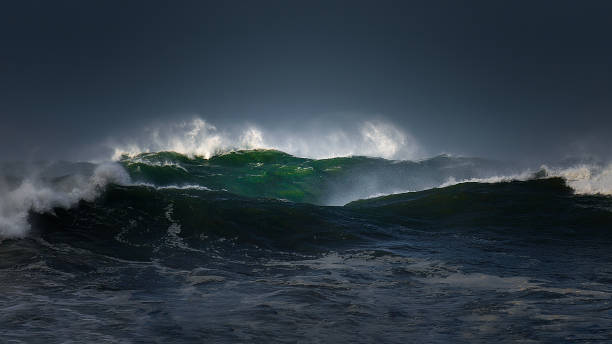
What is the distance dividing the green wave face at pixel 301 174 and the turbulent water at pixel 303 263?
8479 mm

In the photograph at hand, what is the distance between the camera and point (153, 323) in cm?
418

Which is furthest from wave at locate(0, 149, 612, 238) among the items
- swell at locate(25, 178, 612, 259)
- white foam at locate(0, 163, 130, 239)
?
swell at locate(25, 178, 612, 259)

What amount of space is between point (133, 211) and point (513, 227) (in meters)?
9.75

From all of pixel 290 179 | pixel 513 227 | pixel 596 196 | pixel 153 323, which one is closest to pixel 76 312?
pixel 153 323

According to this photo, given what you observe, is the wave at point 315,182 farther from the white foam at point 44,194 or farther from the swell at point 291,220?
the swell at point 291,220

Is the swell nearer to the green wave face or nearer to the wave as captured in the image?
the wave

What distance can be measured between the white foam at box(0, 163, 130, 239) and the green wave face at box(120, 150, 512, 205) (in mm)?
8211

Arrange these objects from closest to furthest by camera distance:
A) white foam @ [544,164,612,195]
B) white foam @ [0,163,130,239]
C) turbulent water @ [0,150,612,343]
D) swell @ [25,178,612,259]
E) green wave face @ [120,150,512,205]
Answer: turbulent water @ [0,150,612,343] → white foam @ [0,163,130,239] → swell @ [25,178,612,259] → white foam @ [544,164,612,195] → green wave face @ [120,150,512,205]

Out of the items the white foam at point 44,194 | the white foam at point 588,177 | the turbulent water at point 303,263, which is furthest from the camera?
the white foam at point 588,177

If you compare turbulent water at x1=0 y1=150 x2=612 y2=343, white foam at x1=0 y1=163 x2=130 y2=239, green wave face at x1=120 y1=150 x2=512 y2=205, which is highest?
green wave face at x1=120 y1=150 x2=512 y2=205

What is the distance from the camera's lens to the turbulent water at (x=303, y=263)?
4129mm

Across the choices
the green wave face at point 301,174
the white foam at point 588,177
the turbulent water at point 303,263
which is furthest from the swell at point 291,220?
the green wave face at point 301,174

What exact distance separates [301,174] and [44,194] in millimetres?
18676

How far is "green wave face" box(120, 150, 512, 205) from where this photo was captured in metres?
23.6
